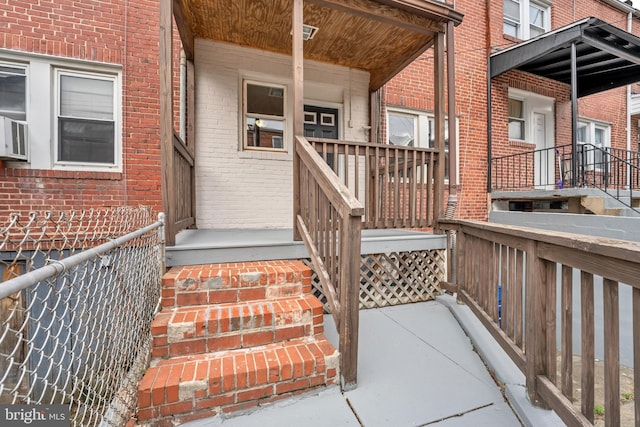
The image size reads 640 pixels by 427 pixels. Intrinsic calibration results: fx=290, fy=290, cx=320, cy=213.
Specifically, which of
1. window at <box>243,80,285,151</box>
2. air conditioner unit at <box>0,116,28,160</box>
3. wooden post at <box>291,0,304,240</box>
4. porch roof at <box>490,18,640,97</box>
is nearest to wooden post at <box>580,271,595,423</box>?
wooden post at <box>291,0,304,240</box>

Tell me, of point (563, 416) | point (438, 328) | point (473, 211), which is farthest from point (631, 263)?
point (473, 211)

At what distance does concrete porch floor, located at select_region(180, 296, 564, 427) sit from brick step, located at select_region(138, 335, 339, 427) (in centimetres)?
7

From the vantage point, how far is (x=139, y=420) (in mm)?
1532

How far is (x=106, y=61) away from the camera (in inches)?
154

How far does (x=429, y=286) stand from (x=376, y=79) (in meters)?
3.64

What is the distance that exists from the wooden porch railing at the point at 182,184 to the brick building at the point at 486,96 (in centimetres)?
340

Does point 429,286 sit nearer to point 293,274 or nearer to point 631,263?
point 293,274

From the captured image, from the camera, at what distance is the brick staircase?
161 cm

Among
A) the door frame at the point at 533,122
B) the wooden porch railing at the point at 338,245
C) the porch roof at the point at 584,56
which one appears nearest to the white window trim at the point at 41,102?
the wooden porch railing at the point at 338,245

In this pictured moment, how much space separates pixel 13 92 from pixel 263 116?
3.21 meters

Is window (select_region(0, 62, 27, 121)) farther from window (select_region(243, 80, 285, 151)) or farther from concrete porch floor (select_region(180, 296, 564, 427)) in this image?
concrete porch floor (select_region(180, 296, 564, 427))

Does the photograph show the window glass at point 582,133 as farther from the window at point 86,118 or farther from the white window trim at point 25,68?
the white window trim at point 25,68

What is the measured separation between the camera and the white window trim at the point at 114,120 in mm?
3863

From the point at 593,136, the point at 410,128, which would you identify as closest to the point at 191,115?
the point at 410,128
